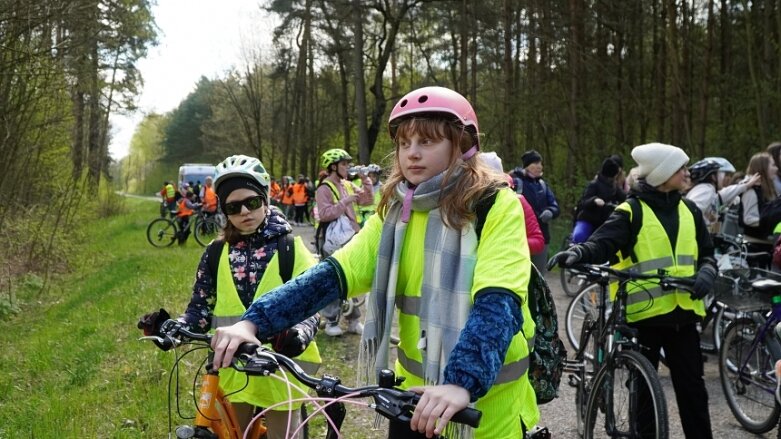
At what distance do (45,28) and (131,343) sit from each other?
18.8 feet

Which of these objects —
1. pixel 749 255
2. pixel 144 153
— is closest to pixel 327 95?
pixel 749 255

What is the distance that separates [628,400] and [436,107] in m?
2.61

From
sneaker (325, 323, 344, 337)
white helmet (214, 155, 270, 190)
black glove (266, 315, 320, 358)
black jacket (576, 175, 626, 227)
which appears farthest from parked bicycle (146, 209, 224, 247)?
black glove (266, 315, 320, 358)

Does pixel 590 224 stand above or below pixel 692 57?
below

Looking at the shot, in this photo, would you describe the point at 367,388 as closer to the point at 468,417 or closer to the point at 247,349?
the point at 468,417

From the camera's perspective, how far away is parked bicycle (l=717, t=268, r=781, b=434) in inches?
200

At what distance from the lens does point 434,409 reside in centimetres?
155

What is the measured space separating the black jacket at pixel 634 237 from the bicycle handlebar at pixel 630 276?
61mm

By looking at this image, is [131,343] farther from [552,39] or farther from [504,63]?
[504,63]

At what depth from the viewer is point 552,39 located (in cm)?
1747

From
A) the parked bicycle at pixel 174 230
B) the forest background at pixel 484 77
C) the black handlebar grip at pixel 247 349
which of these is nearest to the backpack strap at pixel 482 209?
the black handlebar grip at pixel 247 349

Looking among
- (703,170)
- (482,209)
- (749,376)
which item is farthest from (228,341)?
(703,170)

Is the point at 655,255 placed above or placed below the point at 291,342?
above

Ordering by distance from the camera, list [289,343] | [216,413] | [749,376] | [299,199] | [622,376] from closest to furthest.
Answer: [289,343] < [216,413] < [622,376] < [749,376] < [299,199]
